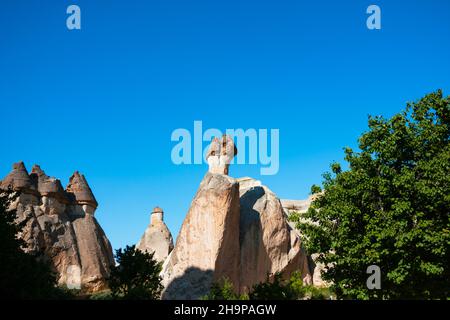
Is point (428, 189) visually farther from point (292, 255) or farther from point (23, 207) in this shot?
point (23, 207)

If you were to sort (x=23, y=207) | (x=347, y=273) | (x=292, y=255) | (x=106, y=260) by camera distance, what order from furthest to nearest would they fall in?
(x=106, y=260), (x=23, y=207), (x=292, y=255), (x=347, y=273)

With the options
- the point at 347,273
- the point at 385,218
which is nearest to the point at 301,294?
the point at 347,273

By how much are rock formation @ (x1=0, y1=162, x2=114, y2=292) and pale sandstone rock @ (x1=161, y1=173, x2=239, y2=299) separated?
11761 millimetres

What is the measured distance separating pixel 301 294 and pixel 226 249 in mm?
8573

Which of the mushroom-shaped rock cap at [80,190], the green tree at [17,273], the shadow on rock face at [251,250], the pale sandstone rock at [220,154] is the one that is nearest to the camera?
the green tree at [17,273]

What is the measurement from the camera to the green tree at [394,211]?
20156mm

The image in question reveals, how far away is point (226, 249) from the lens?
1107 inches

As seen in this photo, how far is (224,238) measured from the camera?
91.5ft

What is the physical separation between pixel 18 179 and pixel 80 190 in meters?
5.64

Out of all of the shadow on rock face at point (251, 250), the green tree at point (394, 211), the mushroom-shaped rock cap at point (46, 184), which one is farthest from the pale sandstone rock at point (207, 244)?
the mushroom-shaped rock cap at point (46, 184)

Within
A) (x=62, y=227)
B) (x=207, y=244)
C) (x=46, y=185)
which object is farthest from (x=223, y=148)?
(x=46, y=185)

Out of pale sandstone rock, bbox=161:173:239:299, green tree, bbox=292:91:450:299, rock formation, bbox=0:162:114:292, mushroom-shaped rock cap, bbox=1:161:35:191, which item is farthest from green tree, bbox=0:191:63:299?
mushroom-shaped rock cap, bbox=1:161:35:191

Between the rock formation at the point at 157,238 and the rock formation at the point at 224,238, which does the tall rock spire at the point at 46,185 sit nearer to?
the rock formation at the point at 157,238

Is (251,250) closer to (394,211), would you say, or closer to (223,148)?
(223,148)
